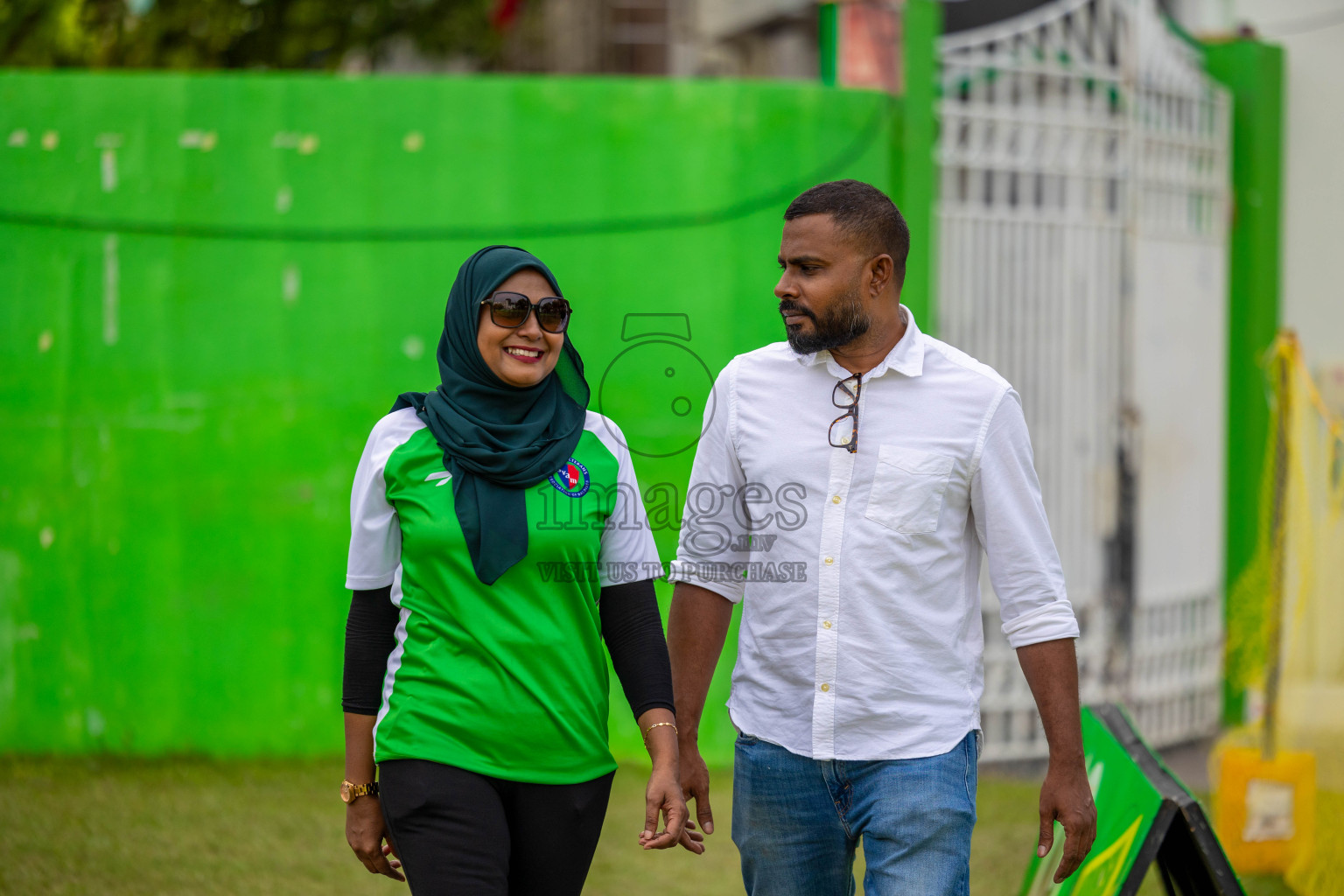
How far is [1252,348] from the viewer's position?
6297mm

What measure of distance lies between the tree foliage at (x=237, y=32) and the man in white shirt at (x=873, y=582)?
747cm

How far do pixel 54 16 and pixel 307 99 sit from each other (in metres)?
4.20

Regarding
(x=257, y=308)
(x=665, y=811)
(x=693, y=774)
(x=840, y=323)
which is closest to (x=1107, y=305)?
(x=257, y=308)

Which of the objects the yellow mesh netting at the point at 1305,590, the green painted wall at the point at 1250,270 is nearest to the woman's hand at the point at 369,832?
the yellow mesh netting at the point at 1305,590

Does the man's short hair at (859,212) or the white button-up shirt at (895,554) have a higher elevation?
the man's short hair at (859,212)

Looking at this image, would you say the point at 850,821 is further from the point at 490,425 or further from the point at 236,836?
the point at 236,836

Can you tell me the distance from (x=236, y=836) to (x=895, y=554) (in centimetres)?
312

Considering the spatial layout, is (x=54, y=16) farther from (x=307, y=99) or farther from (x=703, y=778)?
(x=703, y=778)

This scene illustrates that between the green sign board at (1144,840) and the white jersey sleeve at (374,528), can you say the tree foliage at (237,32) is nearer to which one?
the white jersey sleeve at (374,528)

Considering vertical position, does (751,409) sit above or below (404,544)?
above

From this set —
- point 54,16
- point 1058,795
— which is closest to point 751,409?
point 1058,795

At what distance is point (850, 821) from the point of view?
249 cm

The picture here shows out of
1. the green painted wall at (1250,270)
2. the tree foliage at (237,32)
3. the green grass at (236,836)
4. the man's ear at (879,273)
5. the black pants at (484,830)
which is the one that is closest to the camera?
the black pants at (484,830)

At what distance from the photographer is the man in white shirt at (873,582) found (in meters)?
2.43
